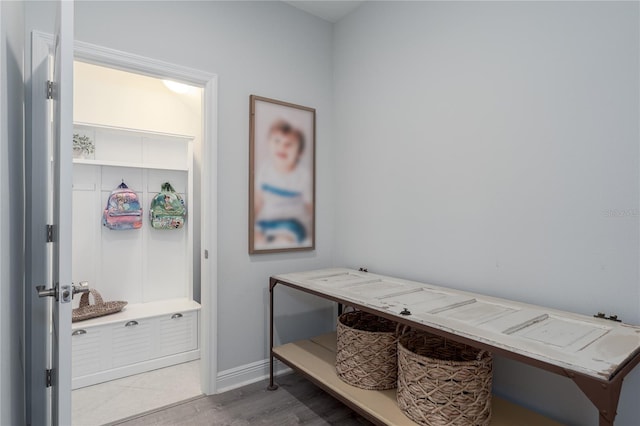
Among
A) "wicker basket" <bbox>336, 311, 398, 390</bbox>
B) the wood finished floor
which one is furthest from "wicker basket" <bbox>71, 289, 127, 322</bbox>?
"wicker basket" <bbox>336, 311, 398, 390</bbox>

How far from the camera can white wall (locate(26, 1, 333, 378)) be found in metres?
2.10

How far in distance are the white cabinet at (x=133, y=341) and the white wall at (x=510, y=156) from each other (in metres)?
1.63

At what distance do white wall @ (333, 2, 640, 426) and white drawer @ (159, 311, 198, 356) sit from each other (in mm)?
1571

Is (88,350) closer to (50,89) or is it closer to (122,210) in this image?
(122,210)

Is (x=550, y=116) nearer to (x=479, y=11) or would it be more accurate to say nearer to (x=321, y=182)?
(x=479, y=11)

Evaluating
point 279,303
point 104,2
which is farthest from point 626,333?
point 104,2

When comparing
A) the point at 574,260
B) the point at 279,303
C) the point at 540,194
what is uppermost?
the point at 540,194

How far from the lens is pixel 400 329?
6.41 ft

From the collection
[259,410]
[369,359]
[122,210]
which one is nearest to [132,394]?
[259,410]

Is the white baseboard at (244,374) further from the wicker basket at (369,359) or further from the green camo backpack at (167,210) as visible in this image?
the green camo backpack at (167,210)

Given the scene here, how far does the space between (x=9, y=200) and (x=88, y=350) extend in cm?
170

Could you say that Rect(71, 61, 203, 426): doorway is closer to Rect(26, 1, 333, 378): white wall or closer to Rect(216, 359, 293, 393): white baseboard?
Rect(216, 359, 293, 393): white baseboard

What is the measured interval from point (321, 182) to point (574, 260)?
179 cm

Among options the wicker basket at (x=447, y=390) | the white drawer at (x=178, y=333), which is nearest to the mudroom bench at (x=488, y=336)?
the wicker basket at (x=447, y=390)
